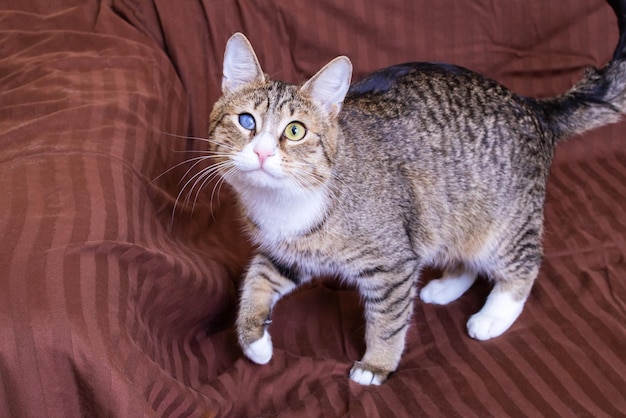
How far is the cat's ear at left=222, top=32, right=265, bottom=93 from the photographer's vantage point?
1324 mm

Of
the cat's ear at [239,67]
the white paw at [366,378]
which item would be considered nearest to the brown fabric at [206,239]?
the white paw at [366,378]

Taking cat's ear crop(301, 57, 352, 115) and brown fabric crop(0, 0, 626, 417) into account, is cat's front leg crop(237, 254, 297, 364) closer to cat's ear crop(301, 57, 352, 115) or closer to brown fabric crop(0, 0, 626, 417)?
brown fabric crop(0, 0, 626, 417)

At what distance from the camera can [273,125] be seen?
1278 millimetres

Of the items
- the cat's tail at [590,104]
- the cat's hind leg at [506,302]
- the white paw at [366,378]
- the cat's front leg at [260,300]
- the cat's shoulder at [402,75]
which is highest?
the cat's shoulder at [402,75]

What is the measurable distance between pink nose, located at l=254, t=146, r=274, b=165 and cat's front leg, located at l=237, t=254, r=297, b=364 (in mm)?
386

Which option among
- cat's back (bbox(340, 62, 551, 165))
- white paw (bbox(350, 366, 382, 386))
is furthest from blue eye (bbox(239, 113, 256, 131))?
white paw (bbox(350, 366, 382, 386))

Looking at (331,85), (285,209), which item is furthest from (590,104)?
(285,209)

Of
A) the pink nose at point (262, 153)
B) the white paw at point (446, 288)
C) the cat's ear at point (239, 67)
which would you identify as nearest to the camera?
the pink nose at point (262, 153)

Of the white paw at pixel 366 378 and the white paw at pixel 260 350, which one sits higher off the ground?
the white paw at pixel 260 350

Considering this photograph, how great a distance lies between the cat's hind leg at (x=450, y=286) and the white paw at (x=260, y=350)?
0.46 m

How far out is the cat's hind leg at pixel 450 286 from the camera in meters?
1.70

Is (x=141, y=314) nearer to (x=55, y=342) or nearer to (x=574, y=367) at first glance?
(x=55, y=342)

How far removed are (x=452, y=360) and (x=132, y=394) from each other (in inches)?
29.2

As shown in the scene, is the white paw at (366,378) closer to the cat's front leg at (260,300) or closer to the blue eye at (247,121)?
the cat's front leg at (260,300)
